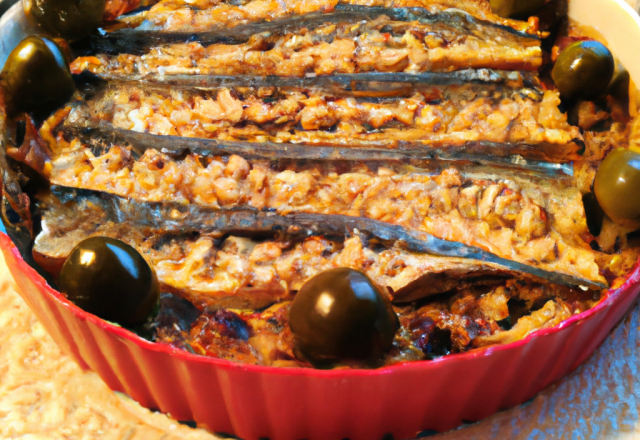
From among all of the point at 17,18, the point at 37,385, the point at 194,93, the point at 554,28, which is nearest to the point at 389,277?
the point at 194,93

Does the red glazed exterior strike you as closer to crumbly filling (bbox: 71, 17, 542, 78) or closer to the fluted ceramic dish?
the fluted ceramic dish

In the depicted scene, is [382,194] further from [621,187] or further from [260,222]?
[621,187]

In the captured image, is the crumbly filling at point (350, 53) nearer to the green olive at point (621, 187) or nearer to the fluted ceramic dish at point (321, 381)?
the green olive at point (621, 187)

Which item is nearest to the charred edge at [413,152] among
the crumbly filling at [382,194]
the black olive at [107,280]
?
the crumbly filling at [382,194]

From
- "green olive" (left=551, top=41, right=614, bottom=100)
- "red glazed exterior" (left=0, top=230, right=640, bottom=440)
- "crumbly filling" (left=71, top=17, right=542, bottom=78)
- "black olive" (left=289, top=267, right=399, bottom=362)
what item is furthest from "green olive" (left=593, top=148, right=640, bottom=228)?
"black olive" (left=289, top=267, right=399, bottom=362)

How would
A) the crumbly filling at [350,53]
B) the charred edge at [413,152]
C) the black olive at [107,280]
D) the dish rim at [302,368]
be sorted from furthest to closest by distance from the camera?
the crumbly filling at [350,53] → the charred edge at [413,152] → the black olive at [107,280] → the dish rim at [302,368]

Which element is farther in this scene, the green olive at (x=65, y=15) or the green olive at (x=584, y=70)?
the green olive at (x=65, y=15)

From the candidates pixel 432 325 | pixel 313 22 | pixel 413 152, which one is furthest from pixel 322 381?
pixel 313 22
